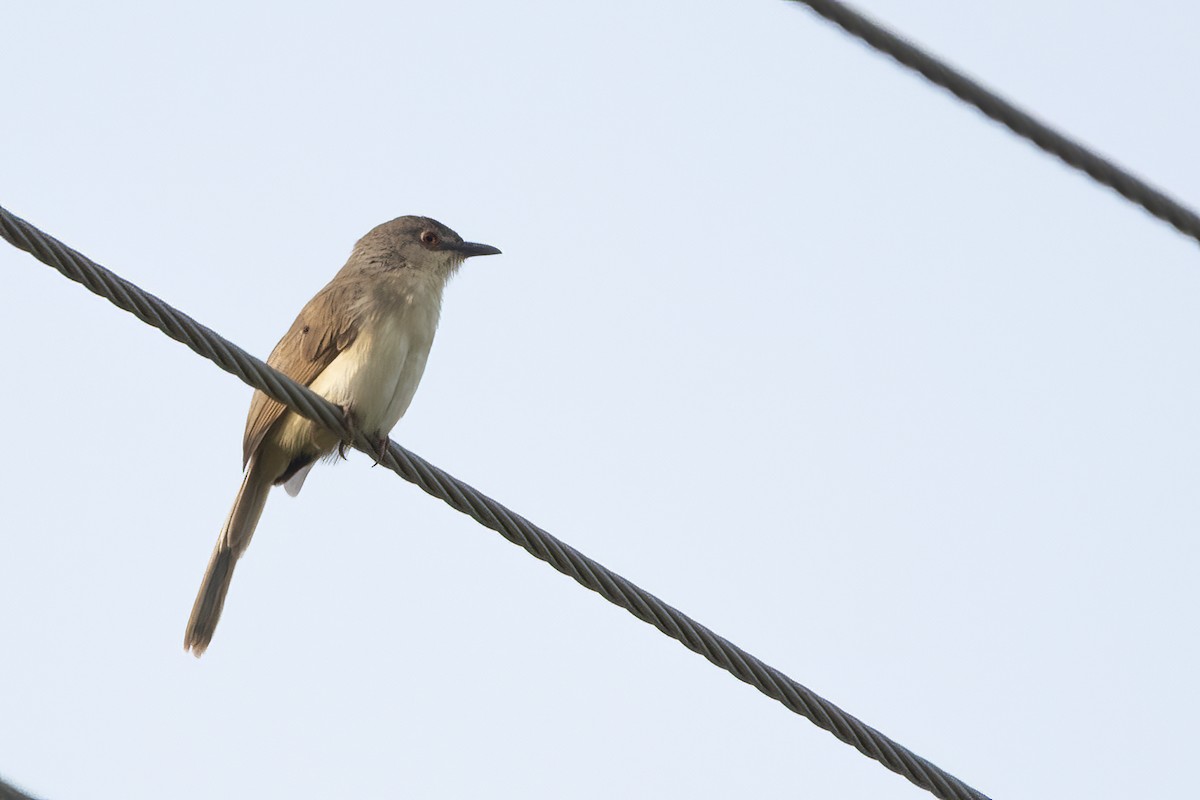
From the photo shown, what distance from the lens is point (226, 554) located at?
738 cm

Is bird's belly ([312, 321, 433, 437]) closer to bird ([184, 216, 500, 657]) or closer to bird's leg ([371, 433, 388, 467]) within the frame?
bird ([184, 216, 500, 657])

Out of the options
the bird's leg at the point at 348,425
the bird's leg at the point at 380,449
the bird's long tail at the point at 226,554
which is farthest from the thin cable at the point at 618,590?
the bird's long tail at the point at 226,554

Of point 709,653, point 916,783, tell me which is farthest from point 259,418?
point 916,783

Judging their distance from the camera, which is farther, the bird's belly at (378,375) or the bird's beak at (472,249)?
the bird's beak at (472,249)

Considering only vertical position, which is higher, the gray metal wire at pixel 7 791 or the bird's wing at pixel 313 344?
the bird's wing at pixel 313 344

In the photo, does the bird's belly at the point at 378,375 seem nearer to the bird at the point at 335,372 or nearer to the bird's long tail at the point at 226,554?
the bird at the point at 335,372

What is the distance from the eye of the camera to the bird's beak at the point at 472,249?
8109mm

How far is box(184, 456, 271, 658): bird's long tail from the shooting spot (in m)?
7.26

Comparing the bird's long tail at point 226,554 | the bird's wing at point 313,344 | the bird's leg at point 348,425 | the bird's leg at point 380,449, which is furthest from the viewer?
the bird's long tail at point 226,554

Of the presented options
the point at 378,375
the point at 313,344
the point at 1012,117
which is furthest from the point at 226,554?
the point at 1012,117

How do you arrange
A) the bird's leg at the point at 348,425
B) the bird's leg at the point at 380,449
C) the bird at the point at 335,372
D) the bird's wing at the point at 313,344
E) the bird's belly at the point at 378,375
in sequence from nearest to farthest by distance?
the bird's leg at the point at 380,449 < the bird's leg at the point at 348,425 < the bird's belly at the point at 378,375 < the bird at the point at 335,372 < the bird's wing at the point at 313,344

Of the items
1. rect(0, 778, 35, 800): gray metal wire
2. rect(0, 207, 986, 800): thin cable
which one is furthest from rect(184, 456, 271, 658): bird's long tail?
rect(0, 778, 35, 800): gray metal wire

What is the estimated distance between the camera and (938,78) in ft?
13.4

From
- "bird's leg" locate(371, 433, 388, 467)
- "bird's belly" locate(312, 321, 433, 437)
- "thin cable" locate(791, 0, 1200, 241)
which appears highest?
"thin cable" locate(791, 0, 1200, 241)
